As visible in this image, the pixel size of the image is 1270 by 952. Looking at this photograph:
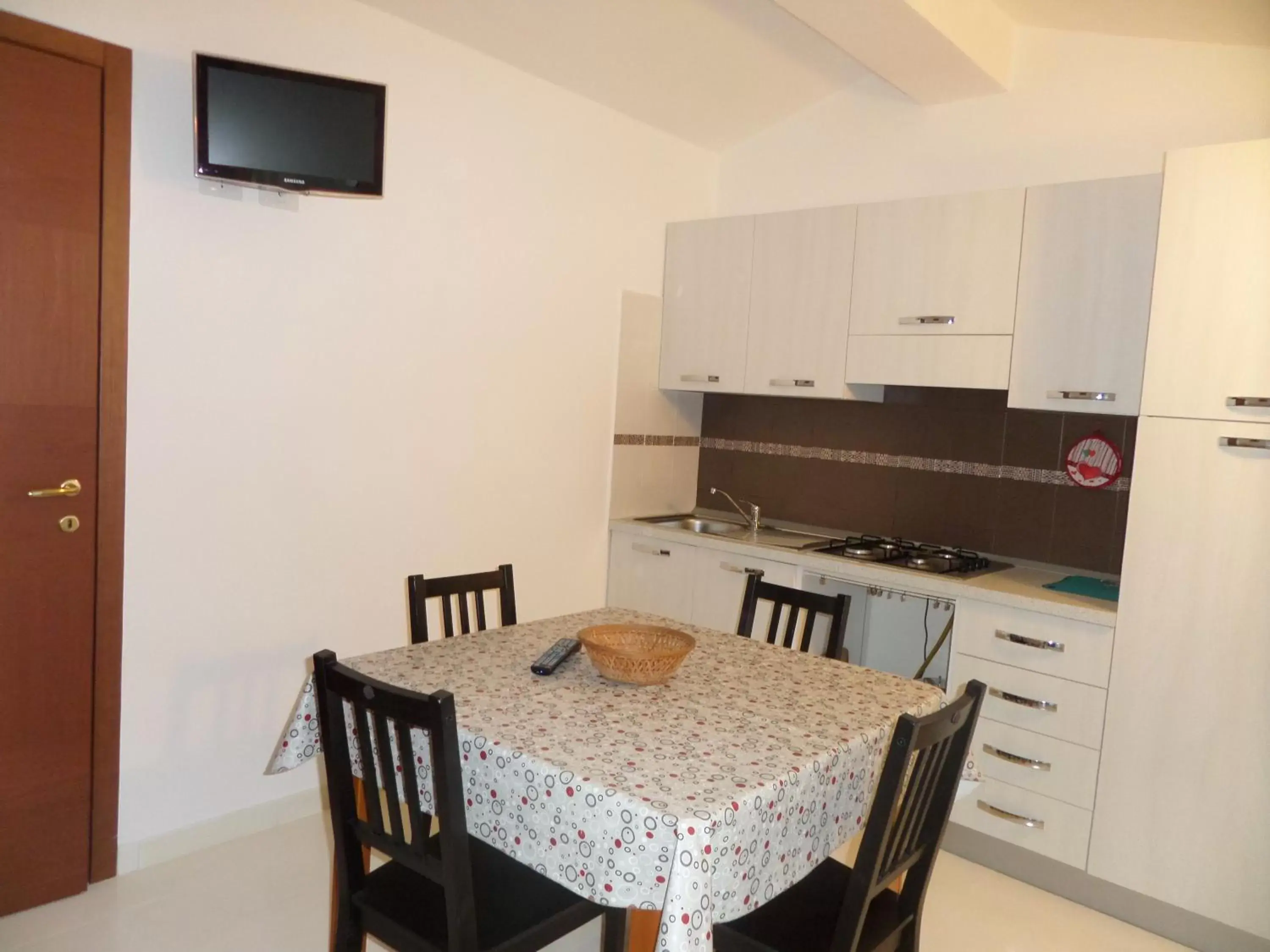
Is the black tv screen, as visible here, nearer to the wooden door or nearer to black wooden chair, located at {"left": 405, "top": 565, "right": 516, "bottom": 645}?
the wooden door

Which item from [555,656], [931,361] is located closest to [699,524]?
[931,361]

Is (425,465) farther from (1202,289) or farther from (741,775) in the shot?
(1202,289)

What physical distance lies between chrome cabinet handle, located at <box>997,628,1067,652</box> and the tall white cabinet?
16cm

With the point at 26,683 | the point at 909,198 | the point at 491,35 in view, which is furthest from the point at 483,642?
the point at 909,198

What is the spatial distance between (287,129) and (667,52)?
146cm

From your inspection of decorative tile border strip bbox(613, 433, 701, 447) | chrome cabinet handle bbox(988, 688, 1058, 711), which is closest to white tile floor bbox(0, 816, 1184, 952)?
chrome cabinet handle bbox(988, 688, 1058, 711)

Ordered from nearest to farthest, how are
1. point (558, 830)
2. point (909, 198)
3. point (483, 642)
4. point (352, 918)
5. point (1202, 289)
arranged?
point (558, 830) → point (352, 918) → point (483, 642) → point (1202, 289) → point (909, 198)

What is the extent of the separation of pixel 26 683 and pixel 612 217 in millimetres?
2561

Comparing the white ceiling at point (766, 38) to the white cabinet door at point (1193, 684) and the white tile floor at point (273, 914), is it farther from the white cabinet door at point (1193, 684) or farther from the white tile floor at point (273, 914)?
the white tile floor at point (273, 914)

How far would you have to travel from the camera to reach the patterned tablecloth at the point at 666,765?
1.41 metres

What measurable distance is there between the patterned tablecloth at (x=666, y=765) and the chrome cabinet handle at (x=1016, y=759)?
0.92m

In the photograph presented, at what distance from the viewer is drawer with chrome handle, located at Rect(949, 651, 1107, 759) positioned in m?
2.65

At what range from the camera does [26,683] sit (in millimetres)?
2332

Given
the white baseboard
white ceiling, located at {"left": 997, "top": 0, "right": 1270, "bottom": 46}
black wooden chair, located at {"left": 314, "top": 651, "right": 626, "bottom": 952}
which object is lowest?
the white baseboard
